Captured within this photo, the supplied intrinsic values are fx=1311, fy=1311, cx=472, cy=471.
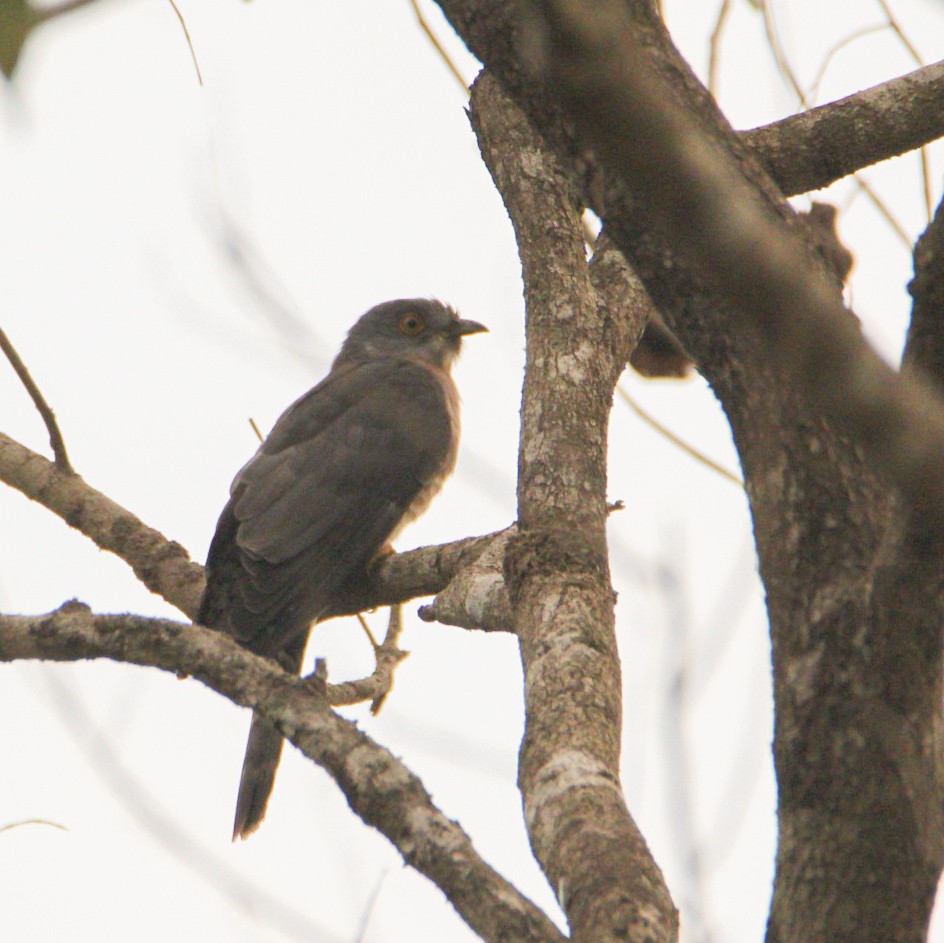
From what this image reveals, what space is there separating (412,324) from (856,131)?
4.31 metres

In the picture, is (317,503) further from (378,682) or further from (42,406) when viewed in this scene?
(378,682)

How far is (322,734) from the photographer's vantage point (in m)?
2.25

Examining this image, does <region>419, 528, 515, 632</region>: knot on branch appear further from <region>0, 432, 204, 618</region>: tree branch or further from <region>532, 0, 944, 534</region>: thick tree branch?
<region>532, 0, 944, 534</region>: thick tree branch

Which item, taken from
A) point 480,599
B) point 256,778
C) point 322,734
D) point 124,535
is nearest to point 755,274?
point 322,734

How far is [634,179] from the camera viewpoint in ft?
3.62

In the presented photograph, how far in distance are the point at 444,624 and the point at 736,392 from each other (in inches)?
89.2

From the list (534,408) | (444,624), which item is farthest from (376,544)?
(534,408)

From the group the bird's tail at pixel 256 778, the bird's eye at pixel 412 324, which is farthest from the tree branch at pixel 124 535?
the bird's eye at pixel 412 324

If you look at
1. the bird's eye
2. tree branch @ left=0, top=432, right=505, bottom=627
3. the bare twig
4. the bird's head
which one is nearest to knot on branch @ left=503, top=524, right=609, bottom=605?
the bare twig

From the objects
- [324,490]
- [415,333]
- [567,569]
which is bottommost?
[567,569]

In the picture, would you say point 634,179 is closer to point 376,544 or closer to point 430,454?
point 376,544

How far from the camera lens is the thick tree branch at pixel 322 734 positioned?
1.92 m

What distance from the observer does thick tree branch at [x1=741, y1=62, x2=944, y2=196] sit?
4.07m

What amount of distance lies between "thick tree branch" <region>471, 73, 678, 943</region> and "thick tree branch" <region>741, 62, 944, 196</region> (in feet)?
2.15
